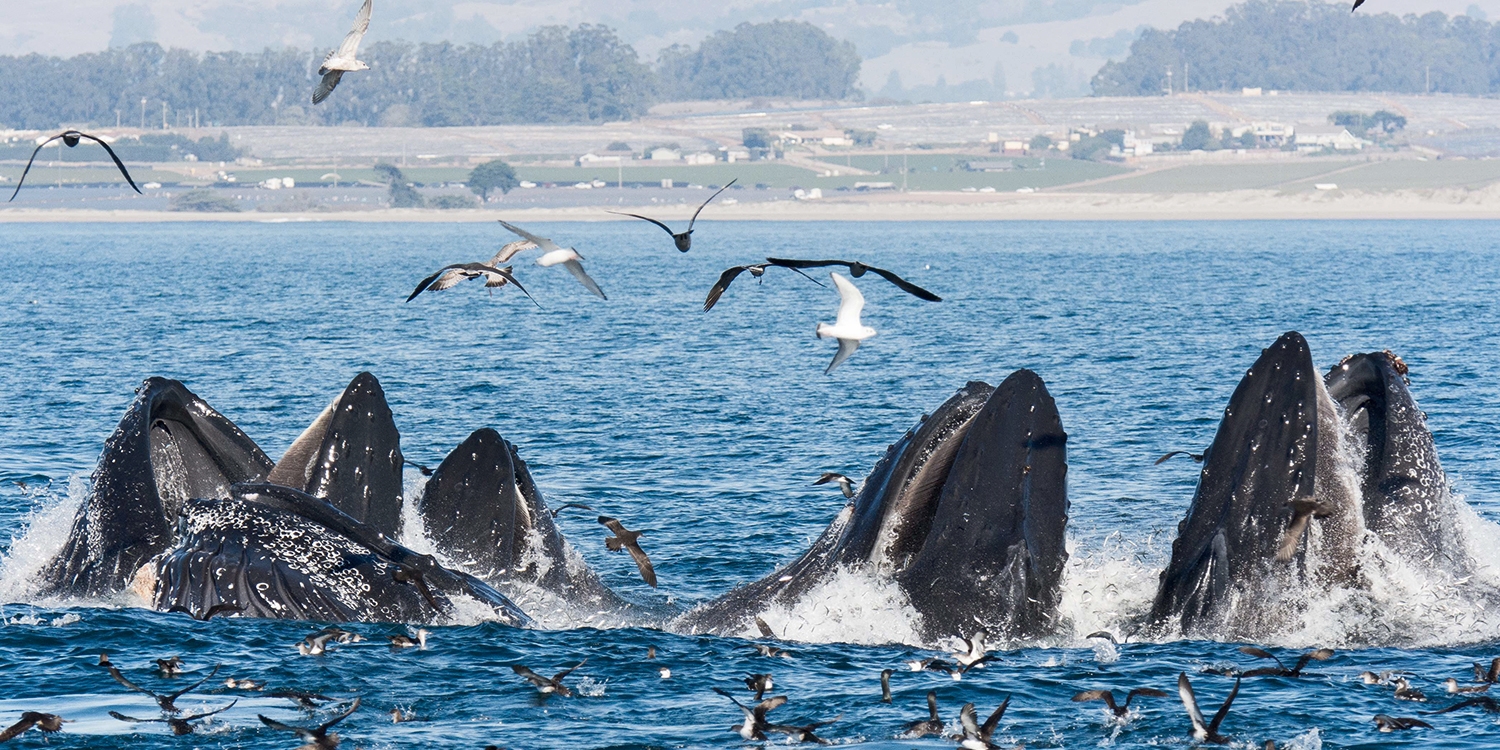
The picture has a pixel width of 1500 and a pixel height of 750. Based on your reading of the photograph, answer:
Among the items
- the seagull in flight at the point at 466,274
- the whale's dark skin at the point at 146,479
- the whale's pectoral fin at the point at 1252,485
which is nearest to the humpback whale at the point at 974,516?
the whale's pectoral fin at the point at 1252,485

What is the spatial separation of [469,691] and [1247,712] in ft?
15.9

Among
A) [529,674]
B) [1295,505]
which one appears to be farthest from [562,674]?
[1295,505]

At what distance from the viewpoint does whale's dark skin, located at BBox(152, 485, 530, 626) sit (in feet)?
37.9

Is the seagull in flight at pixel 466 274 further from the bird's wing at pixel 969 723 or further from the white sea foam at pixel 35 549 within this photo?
the bird's wing at pixel 969 723

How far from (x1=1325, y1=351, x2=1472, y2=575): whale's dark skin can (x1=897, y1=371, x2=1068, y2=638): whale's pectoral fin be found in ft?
6.75

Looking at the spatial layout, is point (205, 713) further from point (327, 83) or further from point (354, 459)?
point (327, 83)

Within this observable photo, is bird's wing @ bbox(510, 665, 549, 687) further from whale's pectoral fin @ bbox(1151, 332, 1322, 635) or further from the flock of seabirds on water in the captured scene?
whale's pectoral fin @ bbox(1151, 332, 1322, 635)

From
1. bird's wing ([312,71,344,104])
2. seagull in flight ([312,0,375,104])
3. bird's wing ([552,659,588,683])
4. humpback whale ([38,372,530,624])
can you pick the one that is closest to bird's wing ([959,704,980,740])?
bird's wing ([552,659,588,683])

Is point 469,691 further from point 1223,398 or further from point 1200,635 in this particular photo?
point 1223,398

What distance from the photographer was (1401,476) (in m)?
11.6

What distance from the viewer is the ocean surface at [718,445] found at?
11344mm

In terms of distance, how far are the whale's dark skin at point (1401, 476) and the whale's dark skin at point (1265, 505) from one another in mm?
427

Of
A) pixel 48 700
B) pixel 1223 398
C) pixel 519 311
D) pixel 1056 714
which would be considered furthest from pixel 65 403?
pixel 519 311

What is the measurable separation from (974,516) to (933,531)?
32 centimetres
